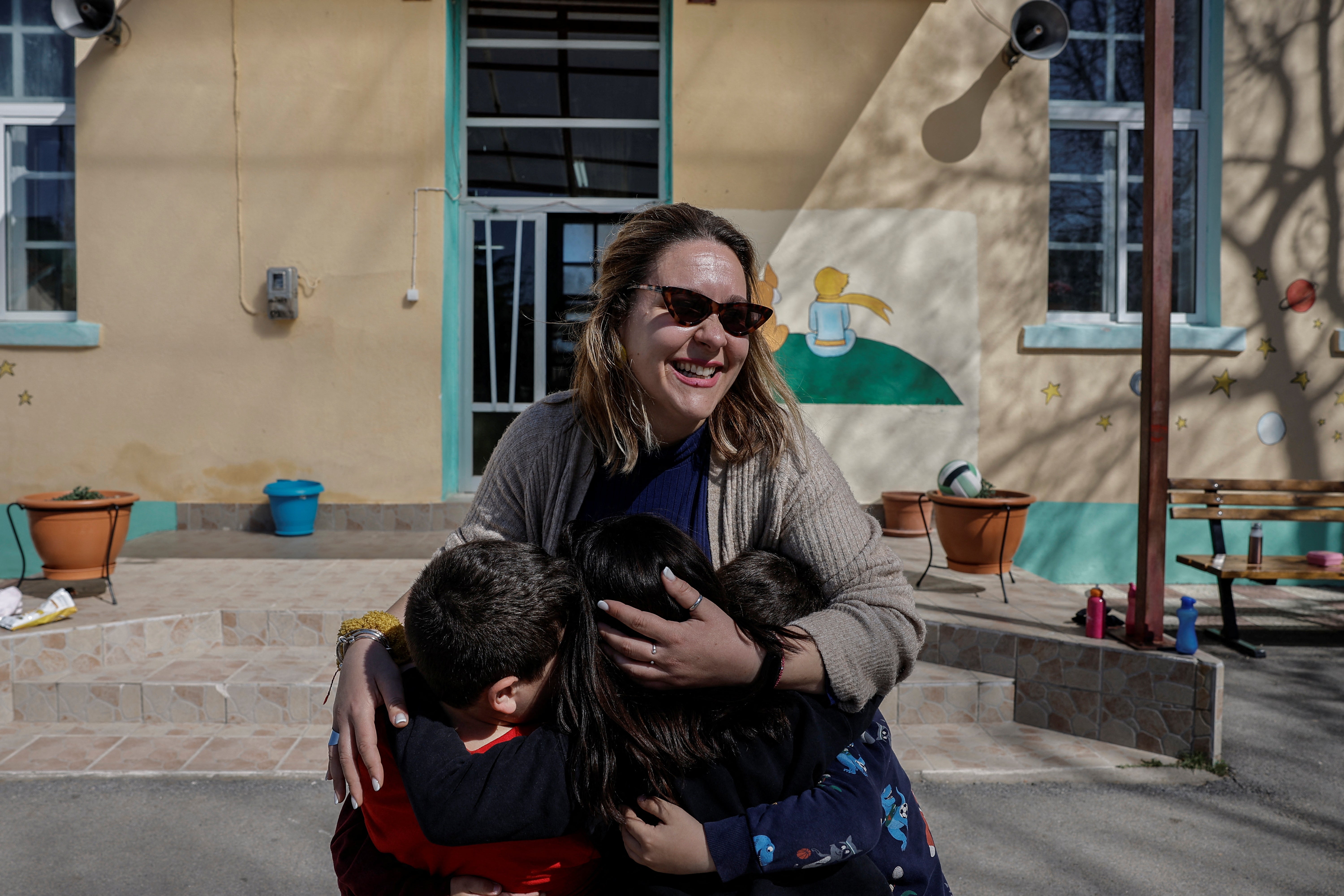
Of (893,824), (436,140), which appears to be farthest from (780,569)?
(436,140)

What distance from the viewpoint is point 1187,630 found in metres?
3.55

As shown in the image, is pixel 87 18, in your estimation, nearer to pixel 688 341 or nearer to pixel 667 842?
pixel 688 341

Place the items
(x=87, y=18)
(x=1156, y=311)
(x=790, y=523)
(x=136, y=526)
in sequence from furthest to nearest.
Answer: (x=136, y=526) → (x=87, y=18) → (x=1156, y=311) → (x=790, y=523)

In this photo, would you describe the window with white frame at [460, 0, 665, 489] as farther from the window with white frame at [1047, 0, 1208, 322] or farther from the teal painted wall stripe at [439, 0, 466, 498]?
the window with white frame at [1047, 0, 1208, 322]

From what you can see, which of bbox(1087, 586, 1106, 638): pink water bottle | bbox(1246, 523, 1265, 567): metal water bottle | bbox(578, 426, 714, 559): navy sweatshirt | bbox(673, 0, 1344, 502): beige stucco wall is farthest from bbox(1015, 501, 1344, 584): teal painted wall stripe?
bbox(578, 426, 714, 559): navy sweatshirt

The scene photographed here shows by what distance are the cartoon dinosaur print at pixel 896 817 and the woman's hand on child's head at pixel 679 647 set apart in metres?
0.36

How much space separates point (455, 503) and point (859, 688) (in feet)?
18.0

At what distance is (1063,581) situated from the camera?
6.60m

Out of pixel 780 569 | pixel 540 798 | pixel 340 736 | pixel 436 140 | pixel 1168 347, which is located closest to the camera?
pixel 540 798

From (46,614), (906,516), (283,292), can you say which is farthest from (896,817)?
(283,292)

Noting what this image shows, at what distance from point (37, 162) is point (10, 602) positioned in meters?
4.20

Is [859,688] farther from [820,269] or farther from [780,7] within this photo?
[780,7]

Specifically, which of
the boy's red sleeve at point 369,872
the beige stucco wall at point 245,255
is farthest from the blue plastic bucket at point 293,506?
the boy's red sleeve at point 369,872

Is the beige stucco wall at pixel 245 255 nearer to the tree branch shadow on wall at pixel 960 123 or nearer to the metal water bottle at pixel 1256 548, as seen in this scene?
the tree branch shadow on wall at pixel 960 123
